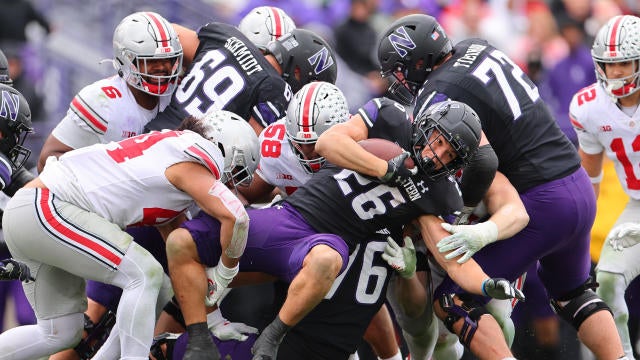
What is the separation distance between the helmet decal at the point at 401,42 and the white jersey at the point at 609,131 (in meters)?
1.60

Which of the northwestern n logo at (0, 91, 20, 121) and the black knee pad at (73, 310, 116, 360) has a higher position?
the northwestern n logo at (0, 91, 20, 121)

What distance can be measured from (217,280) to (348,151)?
0.96 meters

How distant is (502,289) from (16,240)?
2.51m

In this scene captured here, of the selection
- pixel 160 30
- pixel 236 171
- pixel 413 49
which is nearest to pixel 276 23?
pixel 160 30

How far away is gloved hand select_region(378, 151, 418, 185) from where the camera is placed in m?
6.64

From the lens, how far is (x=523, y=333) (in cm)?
972

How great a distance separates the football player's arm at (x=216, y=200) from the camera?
6.47 metres

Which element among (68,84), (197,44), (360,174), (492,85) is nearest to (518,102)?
(492,85)

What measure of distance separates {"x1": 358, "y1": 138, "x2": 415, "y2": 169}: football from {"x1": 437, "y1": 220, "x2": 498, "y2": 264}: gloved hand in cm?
39

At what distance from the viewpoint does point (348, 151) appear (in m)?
6.70

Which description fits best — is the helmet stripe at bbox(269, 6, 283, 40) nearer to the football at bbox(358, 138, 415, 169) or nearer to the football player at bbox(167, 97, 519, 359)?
the football player at bbox(167, 97, 519, 359)

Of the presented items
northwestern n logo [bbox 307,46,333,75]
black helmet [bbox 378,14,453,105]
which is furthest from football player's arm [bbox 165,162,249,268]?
northwestern n logo [bbox 307,46,333,75]

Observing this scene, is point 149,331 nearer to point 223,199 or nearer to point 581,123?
point 223,199

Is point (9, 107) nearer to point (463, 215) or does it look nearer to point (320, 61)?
point (320, 61)
